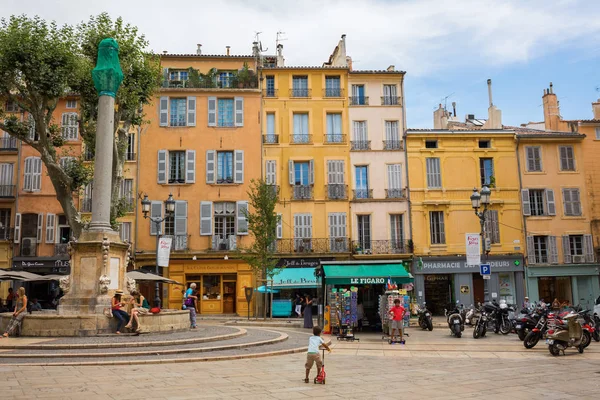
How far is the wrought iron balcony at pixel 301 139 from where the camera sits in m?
35.5

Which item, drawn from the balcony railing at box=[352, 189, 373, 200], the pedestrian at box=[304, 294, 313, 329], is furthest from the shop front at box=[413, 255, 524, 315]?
the pedestrian at box=[304, 294, 313, 329]

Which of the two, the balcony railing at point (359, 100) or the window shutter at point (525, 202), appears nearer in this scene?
the window shutter at point (525, 202)

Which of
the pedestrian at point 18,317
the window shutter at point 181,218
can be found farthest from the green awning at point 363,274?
the window shutter at point 181,218

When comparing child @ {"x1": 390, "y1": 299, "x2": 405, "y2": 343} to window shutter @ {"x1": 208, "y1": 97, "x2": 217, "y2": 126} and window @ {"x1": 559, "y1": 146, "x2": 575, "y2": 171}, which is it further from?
window @ {"x1": 559, "y1": 146, "x2": 575, "y2": 171}

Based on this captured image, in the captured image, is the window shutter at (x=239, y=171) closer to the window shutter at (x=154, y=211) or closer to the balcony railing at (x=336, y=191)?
the window shutter at (x=154, y=211)

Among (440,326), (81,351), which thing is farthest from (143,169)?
(81,351)

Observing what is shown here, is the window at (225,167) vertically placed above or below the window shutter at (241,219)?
above

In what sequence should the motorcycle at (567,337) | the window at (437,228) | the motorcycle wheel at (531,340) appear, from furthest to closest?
the window at (437,228)
the motorcycle wheel at (531,340)
the motorcycle at (567,337)

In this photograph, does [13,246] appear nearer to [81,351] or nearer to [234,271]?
[234,271]

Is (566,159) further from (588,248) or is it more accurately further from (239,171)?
(239,171)

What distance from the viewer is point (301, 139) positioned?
35562 mm

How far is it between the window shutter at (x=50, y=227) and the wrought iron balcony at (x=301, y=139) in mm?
14998

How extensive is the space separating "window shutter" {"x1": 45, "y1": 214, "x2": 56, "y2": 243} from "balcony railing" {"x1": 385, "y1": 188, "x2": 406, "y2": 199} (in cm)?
1987

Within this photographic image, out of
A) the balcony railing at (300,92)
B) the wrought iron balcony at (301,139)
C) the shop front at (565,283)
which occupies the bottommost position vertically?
the shop front at (565,283)
